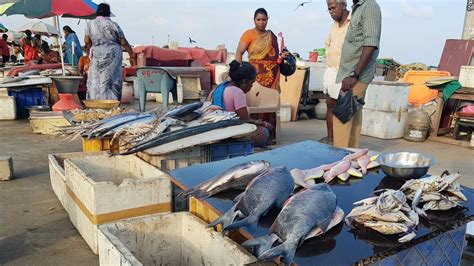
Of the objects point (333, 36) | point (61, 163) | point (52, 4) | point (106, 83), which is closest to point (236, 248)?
point (61, 163)

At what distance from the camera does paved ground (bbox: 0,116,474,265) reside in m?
2.96

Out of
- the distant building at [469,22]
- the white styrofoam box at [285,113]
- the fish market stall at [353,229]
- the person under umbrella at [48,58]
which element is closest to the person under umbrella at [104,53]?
the white styrofoam box at [285,113]

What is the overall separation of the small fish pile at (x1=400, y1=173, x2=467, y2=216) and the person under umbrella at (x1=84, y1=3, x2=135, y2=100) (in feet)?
18.7

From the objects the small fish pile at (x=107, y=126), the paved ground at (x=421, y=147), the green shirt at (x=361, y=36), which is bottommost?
the paved ground at (x=421, y=147)

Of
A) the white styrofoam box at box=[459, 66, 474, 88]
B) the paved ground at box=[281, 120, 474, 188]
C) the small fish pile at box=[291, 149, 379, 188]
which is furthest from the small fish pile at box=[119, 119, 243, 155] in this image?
the white styrofoam box at box=[459, 66, 474, 88]

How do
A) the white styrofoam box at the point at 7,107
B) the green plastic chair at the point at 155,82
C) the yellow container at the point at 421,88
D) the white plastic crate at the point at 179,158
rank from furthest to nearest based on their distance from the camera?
the yellow container at the point at 421,88, the white styrofoam box at the point at 7,107, the green plastic chair at the point at 155,82, the white plastic crate at the point at 179,158

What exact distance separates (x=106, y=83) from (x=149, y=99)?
4954mm

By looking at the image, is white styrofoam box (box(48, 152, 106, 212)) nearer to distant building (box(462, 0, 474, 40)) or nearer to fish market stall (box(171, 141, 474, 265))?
fish market stall (box(171, 141, 474, 265))

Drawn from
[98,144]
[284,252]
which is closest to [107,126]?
[98,144]

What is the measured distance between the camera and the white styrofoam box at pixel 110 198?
2.72 m

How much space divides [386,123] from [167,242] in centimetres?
634

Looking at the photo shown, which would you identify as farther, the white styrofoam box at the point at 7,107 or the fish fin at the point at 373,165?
the white styrofoam box at the point at 7,107

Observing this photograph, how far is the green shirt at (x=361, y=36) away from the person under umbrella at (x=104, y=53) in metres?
3.89

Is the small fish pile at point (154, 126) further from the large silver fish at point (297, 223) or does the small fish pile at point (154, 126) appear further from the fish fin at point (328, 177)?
the large silver fish at point (297, 223)
